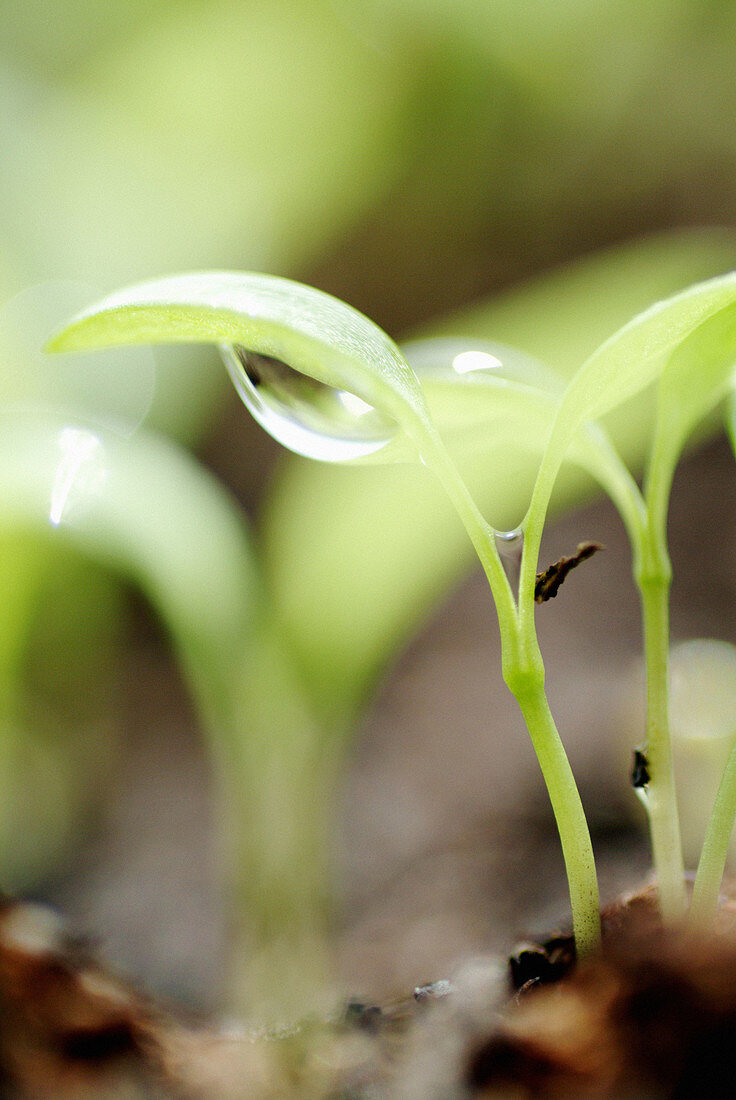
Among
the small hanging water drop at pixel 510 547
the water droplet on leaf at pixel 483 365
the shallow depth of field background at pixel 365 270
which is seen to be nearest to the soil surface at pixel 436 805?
the shallow depth of field background at pixel 365 270

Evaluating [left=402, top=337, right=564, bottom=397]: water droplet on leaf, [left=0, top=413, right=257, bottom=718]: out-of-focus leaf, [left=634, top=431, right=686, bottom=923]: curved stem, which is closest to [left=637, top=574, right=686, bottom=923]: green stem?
[left=634, top=431, right=686, bottom=923]: curved stem

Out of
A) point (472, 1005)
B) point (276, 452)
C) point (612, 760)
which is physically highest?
point (276, 452)

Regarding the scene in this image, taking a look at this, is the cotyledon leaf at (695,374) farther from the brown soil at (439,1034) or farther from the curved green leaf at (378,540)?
the curved green leaf at (378,540)

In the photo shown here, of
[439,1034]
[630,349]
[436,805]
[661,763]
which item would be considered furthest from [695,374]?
[436,805]

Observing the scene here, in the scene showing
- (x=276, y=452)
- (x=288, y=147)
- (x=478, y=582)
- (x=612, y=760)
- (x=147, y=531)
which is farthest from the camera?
(x=276, y=452)

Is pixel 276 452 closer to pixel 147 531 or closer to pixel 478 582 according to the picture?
pixel 478 582

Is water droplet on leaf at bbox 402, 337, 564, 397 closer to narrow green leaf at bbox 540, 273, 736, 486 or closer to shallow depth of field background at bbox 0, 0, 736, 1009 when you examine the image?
narrow green leaf at bbox 540, 273, 736, 486

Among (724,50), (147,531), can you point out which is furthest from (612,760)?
(724,50)

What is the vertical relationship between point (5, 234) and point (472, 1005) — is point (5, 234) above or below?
above
